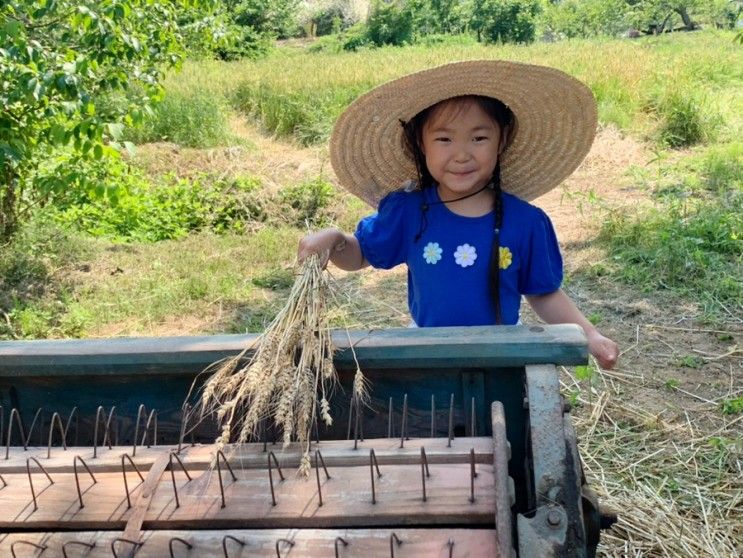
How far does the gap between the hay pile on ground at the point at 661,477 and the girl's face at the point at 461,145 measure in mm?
1299

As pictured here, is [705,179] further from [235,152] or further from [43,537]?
[43,537]

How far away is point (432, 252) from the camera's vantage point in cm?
232

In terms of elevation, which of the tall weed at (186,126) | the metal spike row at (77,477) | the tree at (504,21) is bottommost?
the tree at (504,21)

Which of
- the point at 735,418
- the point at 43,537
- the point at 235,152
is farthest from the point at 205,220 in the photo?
the point at 43,537

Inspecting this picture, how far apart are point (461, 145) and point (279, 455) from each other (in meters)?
1.05

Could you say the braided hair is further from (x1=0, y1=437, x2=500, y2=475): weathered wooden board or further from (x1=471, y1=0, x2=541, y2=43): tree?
(x1=471, y1=0, x2=541, y2=43): tree

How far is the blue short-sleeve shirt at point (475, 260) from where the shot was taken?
7.50ft

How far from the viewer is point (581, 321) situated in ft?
7.39

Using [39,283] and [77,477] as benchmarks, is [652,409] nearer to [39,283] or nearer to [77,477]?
[77,477]

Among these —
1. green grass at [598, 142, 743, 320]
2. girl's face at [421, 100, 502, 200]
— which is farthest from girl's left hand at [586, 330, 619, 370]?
green grass at [598, 142, 743, 320]

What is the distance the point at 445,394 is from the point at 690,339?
2890mm

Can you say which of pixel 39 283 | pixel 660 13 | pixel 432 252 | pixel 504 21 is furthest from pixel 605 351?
pixel 660 13

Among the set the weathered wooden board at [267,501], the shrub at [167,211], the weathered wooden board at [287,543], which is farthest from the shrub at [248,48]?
the weathered wooden board at [287,543]

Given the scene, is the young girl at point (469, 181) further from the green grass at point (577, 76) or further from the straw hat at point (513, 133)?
the green grass at point (577, 76)
